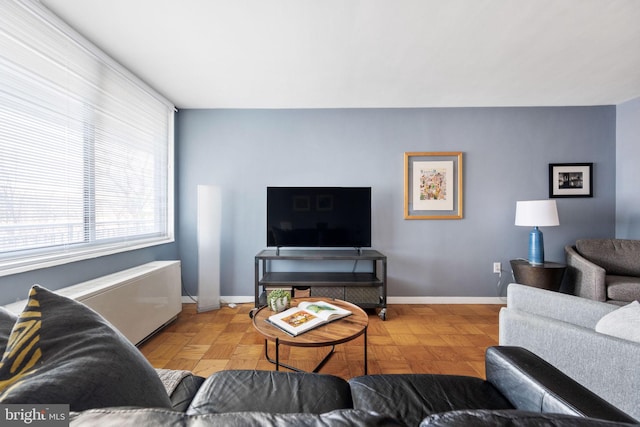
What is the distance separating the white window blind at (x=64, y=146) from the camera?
4.78 ft

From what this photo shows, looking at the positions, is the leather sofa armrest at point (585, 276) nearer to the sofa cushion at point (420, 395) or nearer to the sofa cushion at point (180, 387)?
the sofa cushion at point (420, 395)

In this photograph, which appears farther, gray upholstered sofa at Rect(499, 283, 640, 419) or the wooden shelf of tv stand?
the wooden shelf of tv stand

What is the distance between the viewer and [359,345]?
6.94 ft

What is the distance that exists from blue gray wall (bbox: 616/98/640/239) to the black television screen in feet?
9.51

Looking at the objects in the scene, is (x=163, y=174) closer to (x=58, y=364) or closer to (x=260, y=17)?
(x=260, y=17)

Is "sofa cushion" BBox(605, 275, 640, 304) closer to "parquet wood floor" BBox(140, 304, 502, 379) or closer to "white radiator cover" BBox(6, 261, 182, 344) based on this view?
"parquet wood floor" BBox(140, 304, 502, 379)

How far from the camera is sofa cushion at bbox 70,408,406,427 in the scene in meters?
0.37

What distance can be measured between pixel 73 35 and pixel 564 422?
9.56 feet

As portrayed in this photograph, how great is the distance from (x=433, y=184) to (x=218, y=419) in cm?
310

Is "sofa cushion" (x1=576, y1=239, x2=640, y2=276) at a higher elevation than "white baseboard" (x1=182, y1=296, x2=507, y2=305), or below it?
higher

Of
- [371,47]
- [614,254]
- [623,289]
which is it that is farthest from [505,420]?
[614,254]

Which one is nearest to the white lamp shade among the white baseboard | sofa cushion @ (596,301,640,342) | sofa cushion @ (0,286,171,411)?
the white baseboard

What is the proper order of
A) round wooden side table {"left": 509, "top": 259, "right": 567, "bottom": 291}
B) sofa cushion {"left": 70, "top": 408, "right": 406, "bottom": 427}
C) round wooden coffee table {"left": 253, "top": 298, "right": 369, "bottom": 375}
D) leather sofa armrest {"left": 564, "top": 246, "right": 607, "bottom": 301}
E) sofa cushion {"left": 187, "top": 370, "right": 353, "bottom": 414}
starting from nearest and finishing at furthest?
1. sofa cushion {"left": 70, "top": 408, "right": 406, "bottom": 427}
2. sofa cushion {"left": 187, "top": 370, "right": 353, "bottom": 414}
3. round wooden coffee table {"left": 253, "top": 298, "right": 369, "bottom": 375}
4. leather sofa armrest {"left": 564, "top": 246, "right": 607, "bottom": 301}
5. round wooden side table {"left": 509, "top": 259, "right": 567, "bottom": 291}

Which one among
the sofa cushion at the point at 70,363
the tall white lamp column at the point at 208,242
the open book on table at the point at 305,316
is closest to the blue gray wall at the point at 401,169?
the tall white lamp column at the point at 208,242
